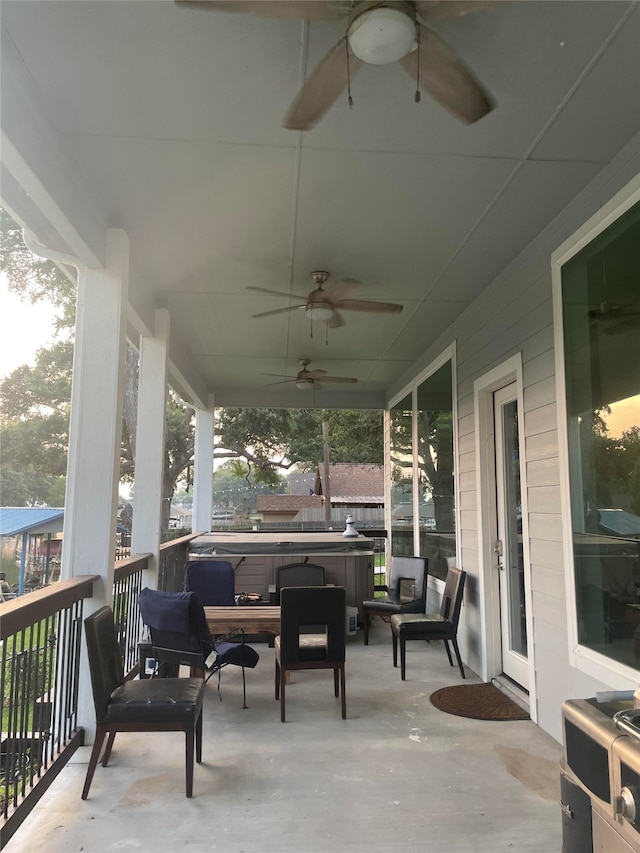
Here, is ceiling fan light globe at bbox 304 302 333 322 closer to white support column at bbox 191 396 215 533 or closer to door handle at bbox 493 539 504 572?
door handle at bbox 493 539 504 572

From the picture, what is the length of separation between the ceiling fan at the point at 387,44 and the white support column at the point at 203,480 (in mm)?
6477

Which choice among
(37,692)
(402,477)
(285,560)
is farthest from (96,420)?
(402,477)

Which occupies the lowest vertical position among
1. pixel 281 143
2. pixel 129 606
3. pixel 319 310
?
pixel 129 606

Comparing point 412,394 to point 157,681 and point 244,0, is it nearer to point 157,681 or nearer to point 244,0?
point 157,681

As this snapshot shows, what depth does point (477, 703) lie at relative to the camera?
3.76m

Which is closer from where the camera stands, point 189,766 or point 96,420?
point 189,766

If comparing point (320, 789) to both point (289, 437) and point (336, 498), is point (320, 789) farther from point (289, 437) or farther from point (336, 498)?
point (336, 498)

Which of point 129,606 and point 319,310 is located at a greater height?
point 319,310

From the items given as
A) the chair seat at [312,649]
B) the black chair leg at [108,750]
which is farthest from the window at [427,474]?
the black chair leg at [108,750]

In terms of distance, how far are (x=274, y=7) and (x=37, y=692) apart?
2.77 metres

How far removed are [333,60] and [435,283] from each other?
2683mm

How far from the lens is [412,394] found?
6.89 meters

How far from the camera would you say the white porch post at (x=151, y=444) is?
4.56 m

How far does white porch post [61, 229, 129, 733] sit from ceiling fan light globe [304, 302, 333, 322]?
4.49 feet
